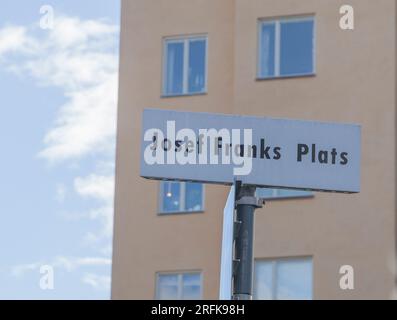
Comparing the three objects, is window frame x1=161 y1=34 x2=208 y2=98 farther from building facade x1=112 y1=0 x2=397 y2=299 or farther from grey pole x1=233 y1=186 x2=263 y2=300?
grey pole x1=233 y1=186 x2=263 y2=300

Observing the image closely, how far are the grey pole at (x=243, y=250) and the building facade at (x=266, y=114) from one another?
14291mm

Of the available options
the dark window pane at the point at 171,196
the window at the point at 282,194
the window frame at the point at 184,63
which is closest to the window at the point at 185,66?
the window frame at the point at 184,63

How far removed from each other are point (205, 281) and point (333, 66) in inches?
179

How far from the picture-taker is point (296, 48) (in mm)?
22625

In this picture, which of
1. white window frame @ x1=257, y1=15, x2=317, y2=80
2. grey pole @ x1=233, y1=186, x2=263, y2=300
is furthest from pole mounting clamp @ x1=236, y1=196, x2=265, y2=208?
white window frame @ x1=257, y1=15, x2=317, y2=80

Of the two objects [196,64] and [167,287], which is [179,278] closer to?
[167,287]

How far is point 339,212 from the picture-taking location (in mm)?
21297

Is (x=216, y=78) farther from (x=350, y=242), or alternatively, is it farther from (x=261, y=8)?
(x=350, y=242)

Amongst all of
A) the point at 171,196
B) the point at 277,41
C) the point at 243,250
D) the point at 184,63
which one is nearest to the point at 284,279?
the point at 171,196

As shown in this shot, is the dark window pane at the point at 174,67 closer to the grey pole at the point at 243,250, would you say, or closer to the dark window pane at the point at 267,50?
the dark window pane at the point at 267,50

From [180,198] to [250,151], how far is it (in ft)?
53.5

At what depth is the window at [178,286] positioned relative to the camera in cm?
2281

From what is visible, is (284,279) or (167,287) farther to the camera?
(167,287)
